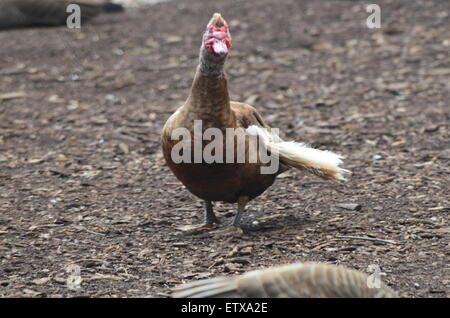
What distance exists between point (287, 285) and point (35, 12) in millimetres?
8372

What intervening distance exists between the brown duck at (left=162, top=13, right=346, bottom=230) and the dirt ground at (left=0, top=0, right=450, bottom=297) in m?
0.34

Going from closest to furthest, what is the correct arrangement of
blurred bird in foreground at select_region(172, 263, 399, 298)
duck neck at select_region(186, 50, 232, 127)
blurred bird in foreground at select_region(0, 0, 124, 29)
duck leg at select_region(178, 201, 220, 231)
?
blurred bird in foreground at select_region(172, 263, 399, 298) < duck neck at select_region(186, 50, 232, 127) < duck leg at select_region(178, 201, 220, 231) < blurred bird in foreground at select_region(0, 0, 124, 29)

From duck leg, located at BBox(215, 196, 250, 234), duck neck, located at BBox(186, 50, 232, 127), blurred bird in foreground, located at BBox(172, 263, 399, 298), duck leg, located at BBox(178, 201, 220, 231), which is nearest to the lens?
blurred bird in foreground, located at BBox(172, 263, 399, 298)

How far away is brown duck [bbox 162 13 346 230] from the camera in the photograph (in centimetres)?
439

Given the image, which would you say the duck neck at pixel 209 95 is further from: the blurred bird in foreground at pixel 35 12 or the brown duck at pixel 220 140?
the blurred bird in foreground at pixel 35 12

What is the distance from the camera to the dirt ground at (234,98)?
432 centimetres

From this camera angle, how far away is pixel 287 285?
3162 mm

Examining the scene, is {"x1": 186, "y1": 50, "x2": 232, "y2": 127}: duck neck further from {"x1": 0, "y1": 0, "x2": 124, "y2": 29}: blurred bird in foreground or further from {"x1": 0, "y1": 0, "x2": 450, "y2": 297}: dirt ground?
{"x1": 0, "y1": 0, "x2": 124, "y2": 29}: blurred bird in foreground

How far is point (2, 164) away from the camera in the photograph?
20.6 feet

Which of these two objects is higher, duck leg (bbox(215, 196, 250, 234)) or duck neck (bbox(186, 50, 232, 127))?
duck neck (bbox(186, 50, 232, 127))

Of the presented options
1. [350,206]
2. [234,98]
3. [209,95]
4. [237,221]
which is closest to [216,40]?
[209,95]

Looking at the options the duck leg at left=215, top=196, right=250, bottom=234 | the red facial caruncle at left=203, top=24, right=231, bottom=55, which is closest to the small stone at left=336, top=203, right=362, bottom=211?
the duck leg at left=215, top=196, right=250, bottom=234

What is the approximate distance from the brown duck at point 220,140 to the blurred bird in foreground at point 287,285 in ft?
4.34
